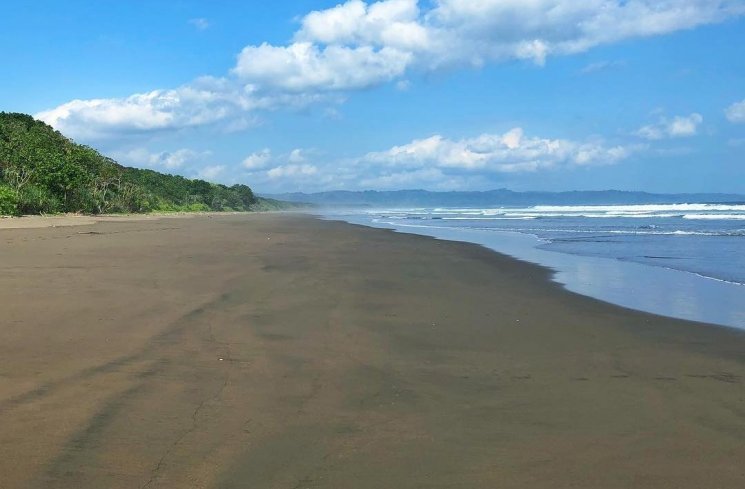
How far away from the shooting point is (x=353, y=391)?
199 inches

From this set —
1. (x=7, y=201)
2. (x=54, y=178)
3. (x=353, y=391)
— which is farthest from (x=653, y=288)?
(x=54, y=178)

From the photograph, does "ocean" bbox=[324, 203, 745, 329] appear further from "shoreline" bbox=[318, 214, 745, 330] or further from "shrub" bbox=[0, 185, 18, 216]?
"shrub" bbox=[0, 185, 18, 216]

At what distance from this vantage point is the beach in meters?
3.53

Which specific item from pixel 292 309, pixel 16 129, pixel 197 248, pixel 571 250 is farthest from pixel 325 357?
pixel 16 129

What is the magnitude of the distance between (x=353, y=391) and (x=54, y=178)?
4152cm

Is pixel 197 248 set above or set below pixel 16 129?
below

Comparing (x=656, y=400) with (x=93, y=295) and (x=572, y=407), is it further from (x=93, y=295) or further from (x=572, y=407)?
(x=93, y=295)

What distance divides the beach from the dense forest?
3035cm

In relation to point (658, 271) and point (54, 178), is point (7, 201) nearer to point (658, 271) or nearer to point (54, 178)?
point (54, 178)

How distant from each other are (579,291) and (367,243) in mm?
12388

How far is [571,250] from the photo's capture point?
21281 mm

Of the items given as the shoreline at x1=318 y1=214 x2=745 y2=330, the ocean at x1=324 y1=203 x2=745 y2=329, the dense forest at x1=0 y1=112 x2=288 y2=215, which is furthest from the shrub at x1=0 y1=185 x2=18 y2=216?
the shoreline at x1=318 y1=214 x2=745 y2=330

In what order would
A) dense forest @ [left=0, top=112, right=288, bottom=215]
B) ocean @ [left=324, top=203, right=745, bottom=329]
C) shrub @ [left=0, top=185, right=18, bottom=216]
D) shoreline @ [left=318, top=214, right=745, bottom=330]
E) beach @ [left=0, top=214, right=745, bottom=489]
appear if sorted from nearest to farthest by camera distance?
beach @ [left=0, top=214, right=745, bottom=489]
shoreline @ [left=318, top=214, right=745, bottom=330]
ocean @ [left=324, top=203, right=745, bottom=329]
shrub @ [left=0, top=185, right=18, bottom=216]
dense forest @ [left=0, top=112, right=288, bottom=215]

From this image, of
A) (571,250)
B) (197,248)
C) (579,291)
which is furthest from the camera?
(571,250)
